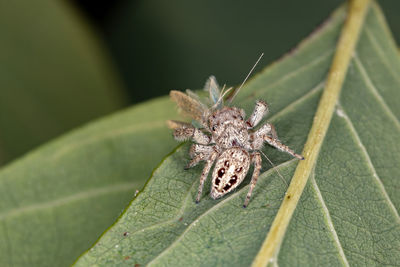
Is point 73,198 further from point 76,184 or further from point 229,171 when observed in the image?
point 229,171

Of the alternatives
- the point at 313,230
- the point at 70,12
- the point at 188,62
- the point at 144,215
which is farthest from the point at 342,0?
the point at 144,215

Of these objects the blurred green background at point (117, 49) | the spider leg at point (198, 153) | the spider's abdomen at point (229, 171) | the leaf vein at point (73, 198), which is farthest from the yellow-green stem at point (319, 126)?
the leaf vein at point (73, 198)

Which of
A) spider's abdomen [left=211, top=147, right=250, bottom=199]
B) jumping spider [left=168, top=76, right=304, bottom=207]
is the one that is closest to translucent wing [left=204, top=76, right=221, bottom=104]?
jumping spider [left=168, top=76, right=304, bottom=207]

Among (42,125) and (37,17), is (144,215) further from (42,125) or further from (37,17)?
(37,17)

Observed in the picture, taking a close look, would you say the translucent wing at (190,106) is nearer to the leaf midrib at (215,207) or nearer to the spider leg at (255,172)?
the spider leg at (255,172)

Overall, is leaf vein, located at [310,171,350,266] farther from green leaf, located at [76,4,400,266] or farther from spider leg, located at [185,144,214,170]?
spider leg, located at [185,144,214,170]

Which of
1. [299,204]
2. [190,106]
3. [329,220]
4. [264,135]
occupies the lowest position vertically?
[329,220]

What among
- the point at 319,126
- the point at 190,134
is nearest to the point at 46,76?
the point at 190,134
